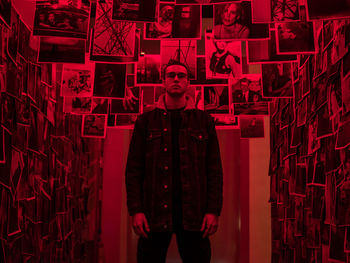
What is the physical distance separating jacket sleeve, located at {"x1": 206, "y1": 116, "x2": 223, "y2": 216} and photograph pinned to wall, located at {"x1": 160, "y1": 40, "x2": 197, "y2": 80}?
745 mm

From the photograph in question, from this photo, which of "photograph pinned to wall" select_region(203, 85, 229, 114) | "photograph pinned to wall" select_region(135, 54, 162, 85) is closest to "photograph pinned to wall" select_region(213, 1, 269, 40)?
"photograph pinned to wall" select_region(135, 54, 162, 85)

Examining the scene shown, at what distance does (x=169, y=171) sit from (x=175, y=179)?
0.05 m

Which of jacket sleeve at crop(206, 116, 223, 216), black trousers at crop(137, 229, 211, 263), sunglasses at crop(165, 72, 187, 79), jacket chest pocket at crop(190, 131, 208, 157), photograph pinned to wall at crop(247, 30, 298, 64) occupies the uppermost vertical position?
photograph pinned to wall at crop(247, 30, 298, 64)

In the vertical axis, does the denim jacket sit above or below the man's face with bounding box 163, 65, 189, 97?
below

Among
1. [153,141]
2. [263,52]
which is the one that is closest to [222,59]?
[263,52]

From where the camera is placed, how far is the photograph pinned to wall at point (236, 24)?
1.86 metres

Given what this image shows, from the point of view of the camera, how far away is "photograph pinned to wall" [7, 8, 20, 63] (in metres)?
1.67

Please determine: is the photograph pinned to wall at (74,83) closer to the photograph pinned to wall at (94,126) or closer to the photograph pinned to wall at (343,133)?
the photograph pinned to wall at (94,126)

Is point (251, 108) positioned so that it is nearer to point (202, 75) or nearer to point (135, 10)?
point (202, 75)

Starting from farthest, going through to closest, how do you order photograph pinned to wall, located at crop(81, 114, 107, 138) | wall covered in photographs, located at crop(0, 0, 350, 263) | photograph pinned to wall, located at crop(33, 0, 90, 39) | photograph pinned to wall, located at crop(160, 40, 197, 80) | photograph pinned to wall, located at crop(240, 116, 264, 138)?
photograph pinned to wall, located at crop(81, 114, 107, 138) < photograph pinned to wall, located at crop(240, 116, 264, 138) < photograph pinned to wall, located at crop(160, 40, 197, 80) < photograph pinned to wall, located at crop(33, 0, 90, 39) < wall covered in photographs, located at crop(0, 0, 350, 263)

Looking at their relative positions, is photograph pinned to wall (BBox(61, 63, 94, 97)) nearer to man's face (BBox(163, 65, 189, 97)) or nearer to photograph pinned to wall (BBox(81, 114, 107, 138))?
photograph pinned to wall (BBox(81, 114, 107, 138))

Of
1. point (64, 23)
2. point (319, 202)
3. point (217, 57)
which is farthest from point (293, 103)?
point (64, 23)

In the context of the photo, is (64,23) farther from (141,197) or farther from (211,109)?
(211,109)

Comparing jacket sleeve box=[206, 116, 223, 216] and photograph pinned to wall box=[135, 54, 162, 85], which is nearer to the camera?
jacket sleeve box=[206, 116, 223, 216]
